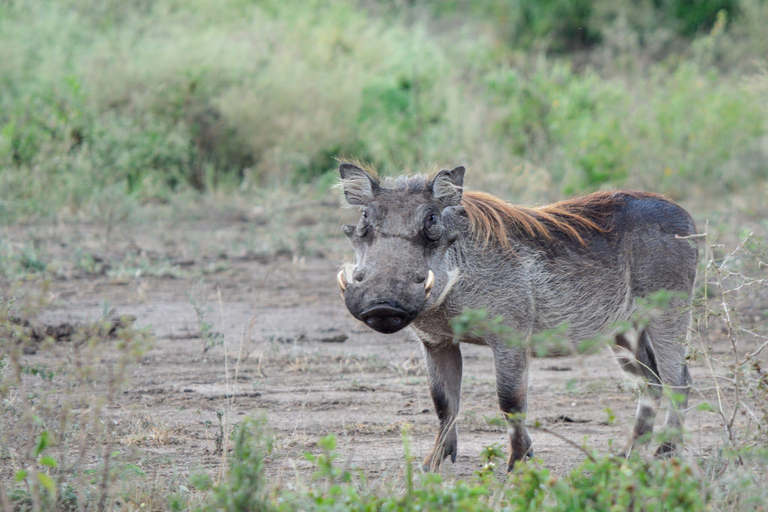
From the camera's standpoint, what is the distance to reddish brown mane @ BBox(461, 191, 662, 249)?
13.9 ft

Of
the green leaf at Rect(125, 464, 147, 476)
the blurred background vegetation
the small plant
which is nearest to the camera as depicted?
the green leaf at Rect(125, 464, 147, 476)

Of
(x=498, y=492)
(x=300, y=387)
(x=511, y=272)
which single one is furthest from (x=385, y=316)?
(x=300, y=387)

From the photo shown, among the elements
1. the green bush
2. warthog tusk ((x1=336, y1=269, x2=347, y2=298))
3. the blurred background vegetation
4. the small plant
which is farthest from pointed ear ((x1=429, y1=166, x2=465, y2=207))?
the blurred background vegetation

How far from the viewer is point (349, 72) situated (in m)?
12.8

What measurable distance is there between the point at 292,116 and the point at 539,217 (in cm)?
782

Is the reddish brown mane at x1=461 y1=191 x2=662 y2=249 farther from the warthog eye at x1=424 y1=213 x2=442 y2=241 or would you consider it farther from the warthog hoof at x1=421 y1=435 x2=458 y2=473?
the warthog hoof at x1=421 y1=435 x2=458 y2=473

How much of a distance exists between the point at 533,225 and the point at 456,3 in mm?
20484

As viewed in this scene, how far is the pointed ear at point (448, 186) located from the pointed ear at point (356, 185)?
26 centimetres

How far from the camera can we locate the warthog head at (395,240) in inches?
135

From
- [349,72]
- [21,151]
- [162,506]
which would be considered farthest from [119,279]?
[349,72]

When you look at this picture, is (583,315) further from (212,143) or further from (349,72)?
(349,72)

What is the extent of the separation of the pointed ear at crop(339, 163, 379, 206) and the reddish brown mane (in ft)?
1.56

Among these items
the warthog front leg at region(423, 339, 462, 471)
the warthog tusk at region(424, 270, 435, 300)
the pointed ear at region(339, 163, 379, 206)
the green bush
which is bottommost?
the warthog front leg at region(423, 339, 462, 471)

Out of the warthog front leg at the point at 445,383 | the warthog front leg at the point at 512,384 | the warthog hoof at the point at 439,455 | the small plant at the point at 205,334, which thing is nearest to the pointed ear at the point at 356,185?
the warthog front leg at the point at 445,383
